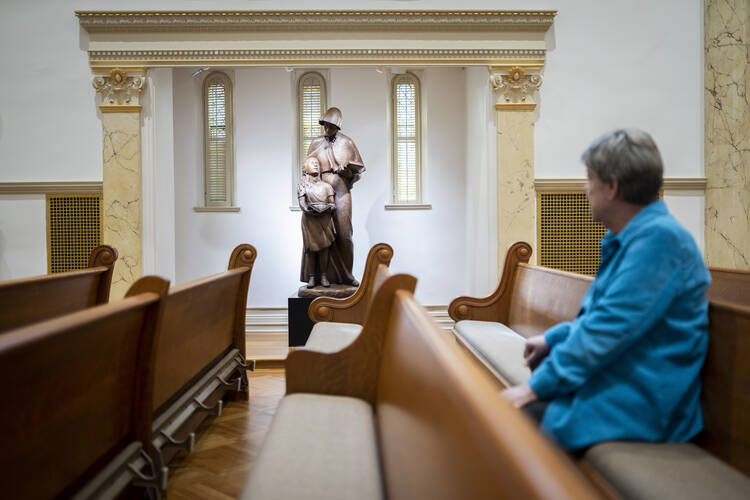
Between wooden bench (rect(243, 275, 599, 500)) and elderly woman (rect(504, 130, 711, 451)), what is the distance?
345 millimetres

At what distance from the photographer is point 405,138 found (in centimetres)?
721

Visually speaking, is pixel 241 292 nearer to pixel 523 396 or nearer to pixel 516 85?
pixel 523 396

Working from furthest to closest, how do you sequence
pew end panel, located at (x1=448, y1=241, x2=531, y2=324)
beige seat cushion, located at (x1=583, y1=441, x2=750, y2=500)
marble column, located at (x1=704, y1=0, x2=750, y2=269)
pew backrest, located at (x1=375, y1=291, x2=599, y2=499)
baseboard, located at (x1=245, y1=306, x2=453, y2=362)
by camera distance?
baseboard, located at (x1=245, y1=306, x2=453, y2=362), marble column, located at (x1=704, y1=0, x2=750, y2=269), pew end panel, located at (x1=448, y1=241, x2=531, y2=324), beige seat cushion, located at (x1=583, y1=441, x2=750, y2=500), pew backrest, located at (x1=375, y1=291, x2=599, y2=499)

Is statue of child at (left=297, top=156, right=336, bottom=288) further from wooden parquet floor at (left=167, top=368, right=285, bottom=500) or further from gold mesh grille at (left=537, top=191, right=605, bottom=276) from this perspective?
gold mesh grille at (left=537, top=191, right=605, bottom=276)

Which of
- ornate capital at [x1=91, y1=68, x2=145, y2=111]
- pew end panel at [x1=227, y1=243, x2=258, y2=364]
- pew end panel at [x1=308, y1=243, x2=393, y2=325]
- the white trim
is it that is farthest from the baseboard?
ornate capital at [x1=91, y1=68, x2=145, y2=111]

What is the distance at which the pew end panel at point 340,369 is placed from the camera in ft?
6.48

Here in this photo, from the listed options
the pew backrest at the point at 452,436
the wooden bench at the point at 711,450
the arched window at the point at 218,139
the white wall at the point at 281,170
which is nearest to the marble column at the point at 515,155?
the white wall at the point at 281,170

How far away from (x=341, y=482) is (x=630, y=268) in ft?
3.14

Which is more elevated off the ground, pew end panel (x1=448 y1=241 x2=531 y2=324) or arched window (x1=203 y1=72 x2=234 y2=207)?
arched window (x1=203 y1=72 x2=234 y2=207)

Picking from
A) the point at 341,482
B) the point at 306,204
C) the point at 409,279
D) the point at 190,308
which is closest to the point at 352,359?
the point at 409,279

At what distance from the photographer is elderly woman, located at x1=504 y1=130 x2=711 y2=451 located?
1364 millimetres

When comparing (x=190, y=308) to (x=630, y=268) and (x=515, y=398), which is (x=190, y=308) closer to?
(x=515, y=398)

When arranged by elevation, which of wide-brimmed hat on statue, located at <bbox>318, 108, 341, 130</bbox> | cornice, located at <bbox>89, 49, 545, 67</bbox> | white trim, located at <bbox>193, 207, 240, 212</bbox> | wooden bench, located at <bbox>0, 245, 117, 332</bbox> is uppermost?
cornice, located at <bbox>89, 49, 545, 67</bbox>

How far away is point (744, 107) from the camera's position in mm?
5121
